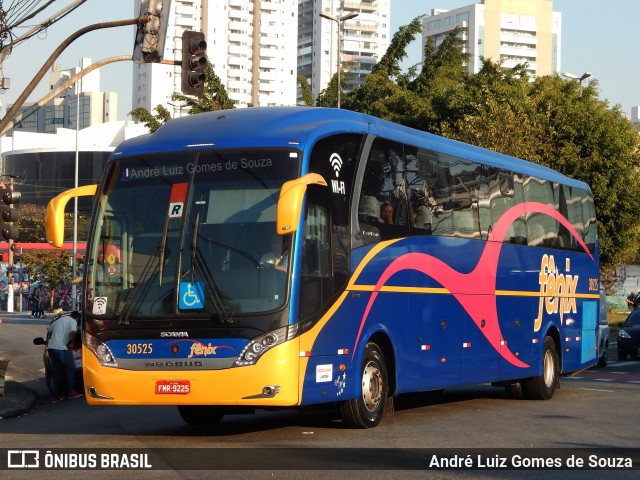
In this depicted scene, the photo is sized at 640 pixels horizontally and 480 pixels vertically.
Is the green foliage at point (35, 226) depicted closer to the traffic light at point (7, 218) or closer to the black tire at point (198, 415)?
the traffic light at point (7, 218)

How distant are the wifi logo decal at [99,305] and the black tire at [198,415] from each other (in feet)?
7.39

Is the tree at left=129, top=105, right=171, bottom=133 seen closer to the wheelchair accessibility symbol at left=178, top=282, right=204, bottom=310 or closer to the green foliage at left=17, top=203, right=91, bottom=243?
the wheelchair accessibility symbol at left=178, top=282, right=204, bottom=310

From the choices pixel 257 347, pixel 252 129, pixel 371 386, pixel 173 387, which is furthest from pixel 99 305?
pixel 371 386

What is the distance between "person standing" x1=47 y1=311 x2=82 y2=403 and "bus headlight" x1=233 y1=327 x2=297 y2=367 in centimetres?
1001

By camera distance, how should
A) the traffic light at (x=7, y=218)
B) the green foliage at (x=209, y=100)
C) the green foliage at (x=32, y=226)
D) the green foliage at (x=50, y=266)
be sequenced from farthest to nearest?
the green foliage at (x=32, y=226) < the green foliage at (x=50, y=266) < the green foliage at (x=209, y=100) < the traffic light at (x=7, y=218)

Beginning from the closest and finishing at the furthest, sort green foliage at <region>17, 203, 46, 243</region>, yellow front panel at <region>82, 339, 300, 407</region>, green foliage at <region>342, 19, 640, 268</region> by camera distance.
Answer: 1. yellow front panel at <region>82, 339, 300, 407</region>
2. green foliage at <region>342, 19, 640, 268</region>
3. green foliage at <region>17, 203, 46, 243</region>

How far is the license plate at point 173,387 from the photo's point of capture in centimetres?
1238

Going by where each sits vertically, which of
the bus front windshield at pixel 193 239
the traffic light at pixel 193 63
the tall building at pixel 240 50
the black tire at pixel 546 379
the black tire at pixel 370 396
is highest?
the tall building at pixel 240 50

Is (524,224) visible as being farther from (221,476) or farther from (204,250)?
(221,476)

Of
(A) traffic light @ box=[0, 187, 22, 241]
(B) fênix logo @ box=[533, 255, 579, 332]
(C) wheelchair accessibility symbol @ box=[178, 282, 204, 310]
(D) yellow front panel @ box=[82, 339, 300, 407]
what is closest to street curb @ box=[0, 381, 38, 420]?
(A) traffic light @ box=[0, 187, 22, 241]

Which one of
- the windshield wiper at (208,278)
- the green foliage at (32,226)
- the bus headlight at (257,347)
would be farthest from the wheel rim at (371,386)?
the green foliage at (32,226)

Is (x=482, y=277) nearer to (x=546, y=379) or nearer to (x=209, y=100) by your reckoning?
(x=546, y=379)

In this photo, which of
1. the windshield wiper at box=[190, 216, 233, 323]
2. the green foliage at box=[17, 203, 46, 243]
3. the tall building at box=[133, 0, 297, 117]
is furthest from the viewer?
the tall building at box=[133, 0, 297, 117]

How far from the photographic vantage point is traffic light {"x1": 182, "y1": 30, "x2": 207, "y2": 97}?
2062cm
